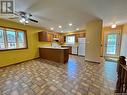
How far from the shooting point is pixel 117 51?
5.62 metres

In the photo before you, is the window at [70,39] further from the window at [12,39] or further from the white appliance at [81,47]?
the window at [12,39]

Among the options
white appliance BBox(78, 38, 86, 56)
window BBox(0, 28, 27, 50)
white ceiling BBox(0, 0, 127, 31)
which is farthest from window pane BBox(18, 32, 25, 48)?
white appliance BBox(78, 38, 86, 56)

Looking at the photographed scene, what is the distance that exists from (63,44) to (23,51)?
15.0 ft

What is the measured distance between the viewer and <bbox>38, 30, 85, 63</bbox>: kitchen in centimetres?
457

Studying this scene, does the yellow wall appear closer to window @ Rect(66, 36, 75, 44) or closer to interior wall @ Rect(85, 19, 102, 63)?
window @ Rect(66, 36, 75, 44)

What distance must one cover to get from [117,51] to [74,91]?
546 cm

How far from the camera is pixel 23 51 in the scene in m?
4.53

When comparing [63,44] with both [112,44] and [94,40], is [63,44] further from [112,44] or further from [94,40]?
[112,44]

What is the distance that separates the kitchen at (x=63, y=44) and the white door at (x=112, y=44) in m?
1.87

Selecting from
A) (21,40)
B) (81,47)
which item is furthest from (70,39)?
(21,40)

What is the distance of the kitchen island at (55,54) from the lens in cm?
438

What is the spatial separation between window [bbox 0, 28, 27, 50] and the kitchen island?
137 centimetres

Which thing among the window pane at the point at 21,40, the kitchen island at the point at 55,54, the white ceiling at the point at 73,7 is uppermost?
the white ceiling at the point at 73,7

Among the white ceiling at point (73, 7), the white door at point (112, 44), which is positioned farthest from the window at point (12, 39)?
the white door at point (112, 44)
